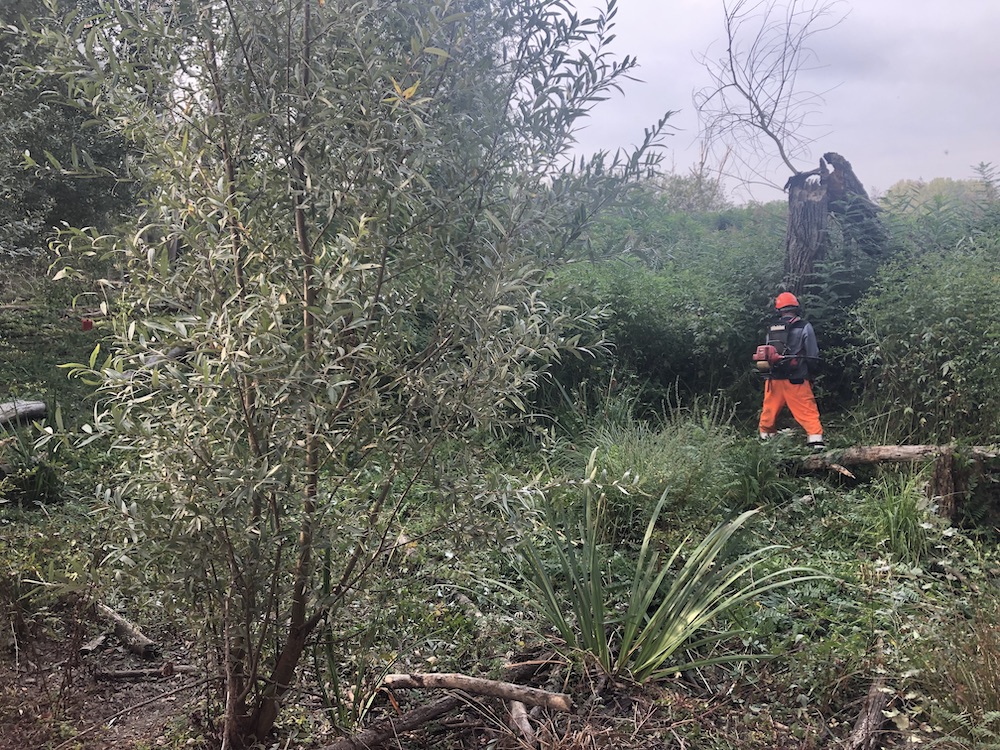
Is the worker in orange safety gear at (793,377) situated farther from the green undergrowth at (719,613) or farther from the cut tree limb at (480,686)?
the cut tree limb at (480,686)

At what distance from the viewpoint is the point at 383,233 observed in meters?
2.17

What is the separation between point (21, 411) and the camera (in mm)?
6004

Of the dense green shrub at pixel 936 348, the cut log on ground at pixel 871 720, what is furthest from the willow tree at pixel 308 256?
the dense green shrub at pixel 936 348

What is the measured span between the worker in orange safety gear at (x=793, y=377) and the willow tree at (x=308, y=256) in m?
4.23

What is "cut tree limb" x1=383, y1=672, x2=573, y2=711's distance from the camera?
2711mm

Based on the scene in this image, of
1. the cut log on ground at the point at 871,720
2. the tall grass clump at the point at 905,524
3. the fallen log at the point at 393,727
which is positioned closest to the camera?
the fallen log at the point at 393,727

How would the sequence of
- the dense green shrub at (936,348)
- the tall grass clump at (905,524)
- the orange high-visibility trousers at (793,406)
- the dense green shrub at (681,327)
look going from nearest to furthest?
the tall grass clump at (905,524) → the dense green shrub at (936,348) → the orange high-visibility trousers at (793,406) → the dense green shrub at (681,327)

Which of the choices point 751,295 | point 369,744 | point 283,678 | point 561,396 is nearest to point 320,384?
point 283,678

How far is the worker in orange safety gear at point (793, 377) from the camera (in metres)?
6.03

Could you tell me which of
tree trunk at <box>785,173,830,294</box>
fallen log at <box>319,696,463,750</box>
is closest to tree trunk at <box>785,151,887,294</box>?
tree trunk at <box>785,173,830,294</box>

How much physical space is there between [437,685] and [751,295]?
18.4 feet

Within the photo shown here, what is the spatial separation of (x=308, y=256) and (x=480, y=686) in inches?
66.8

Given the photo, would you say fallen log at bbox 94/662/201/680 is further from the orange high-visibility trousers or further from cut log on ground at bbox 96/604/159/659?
the orange high-visibility trousers

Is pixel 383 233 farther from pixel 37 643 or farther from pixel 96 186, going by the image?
pixel 96 186
